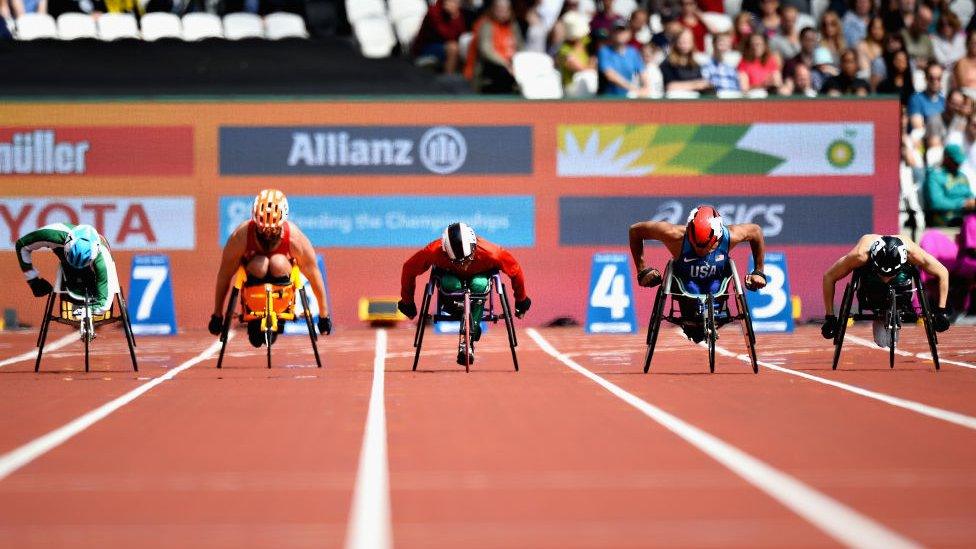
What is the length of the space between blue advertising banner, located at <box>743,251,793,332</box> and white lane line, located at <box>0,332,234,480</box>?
380 inches

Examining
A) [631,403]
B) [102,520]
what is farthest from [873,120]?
[102,520]

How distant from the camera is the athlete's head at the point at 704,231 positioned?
13.4m

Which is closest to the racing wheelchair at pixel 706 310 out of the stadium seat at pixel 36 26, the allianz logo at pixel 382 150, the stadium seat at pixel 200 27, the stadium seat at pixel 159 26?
the allianz logo at pixel 382 150

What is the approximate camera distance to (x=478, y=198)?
2186 cm

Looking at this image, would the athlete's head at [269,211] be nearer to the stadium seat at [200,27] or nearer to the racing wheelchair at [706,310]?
the racing wheelchair at [706,310]

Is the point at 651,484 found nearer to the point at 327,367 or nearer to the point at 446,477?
the point at 446,477

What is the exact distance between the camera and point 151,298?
799 inches

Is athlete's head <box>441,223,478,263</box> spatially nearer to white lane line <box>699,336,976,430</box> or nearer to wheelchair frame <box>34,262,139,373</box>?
wheelchair frame <box>34,262,139,373</box>

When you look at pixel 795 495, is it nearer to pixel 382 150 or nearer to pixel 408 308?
pixel 408 308

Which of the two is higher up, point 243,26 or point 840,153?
point 243,26

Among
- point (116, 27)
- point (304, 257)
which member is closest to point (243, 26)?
point (116, 27)

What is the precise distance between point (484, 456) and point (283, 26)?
16.0 m

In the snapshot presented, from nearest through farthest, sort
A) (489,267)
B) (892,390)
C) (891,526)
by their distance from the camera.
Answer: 1. (891,526)
2. (892,390)
3. (489,267)

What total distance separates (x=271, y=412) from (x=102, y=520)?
4115 mm
